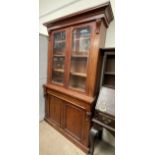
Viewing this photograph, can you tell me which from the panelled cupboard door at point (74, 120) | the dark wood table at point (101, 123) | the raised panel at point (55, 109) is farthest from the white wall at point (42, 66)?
the dark wood table at point (101, 123)

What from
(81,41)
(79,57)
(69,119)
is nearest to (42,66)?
(79,57)

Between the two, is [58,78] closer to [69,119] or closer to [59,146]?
[69,119]

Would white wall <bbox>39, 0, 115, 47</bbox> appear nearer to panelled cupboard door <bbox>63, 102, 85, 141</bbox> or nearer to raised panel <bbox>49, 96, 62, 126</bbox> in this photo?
panelled cupboard door <bbox>63, 102, 85, 141</bbox>

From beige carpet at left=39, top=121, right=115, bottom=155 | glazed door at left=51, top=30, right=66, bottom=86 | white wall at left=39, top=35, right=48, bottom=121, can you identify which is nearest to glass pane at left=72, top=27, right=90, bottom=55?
glazed door at left=51, top=30, right=66, bottom=86

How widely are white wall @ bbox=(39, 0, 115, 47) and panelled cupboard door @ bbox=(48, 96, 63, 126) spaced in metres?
1.35

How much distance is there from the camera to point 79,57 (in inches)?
78.8

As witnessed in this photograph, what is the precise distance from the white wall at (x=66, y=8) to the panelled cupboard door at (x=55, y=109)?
135cm

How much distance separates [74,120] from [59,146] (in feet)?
1.59

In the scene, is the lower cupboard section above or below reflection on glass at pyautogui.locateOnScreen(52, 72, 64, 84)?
below

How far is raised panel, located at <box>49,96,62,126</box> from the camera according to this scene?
219 cm
